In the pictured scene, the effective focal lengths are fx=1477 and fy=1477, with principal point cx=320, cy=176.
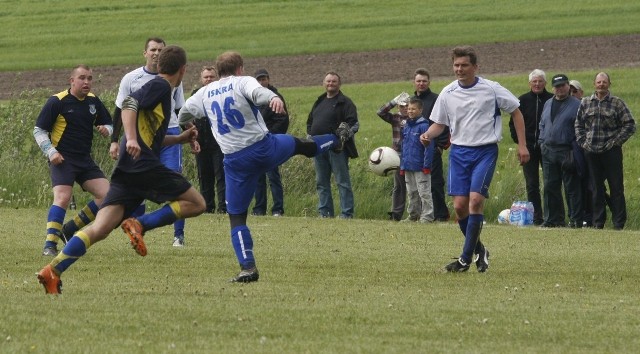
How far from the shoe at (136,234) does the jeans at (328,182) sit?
966 centimetres

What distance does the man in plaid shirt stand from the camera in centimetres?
1994

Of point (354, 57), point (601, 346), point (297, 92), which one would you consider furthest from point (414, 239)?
point (354, 57)

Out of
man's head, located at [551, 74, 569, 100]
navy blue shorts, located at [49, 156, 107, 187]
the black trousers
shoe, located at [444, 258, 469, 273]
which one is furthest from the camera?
man's head, located at [551, 74, 569, 100]

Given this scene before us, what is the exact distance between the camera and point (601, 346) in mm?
9086

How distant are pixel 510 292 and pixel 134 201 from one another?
3100mm

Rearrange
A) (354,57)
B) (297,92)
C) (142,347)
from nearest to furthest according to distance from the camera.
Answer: (142,347)
(297,92)
(354,57)

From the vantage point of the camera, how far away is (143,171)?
1162cm

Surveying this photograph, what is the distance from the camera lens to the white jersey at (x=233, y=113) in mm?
12234

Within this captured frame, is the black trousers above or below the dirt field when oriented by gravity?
above

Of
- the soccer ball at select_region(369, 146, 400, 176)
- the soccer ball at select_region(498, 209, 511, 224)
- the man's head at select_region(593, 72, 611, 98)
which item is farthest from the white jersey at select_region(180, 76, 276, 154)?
the soccer ball at select_region(369, 146, 400, 176)

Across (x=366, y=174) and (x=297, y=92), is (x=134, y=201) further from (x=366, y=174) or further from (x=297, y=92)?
(x=297, y=92)

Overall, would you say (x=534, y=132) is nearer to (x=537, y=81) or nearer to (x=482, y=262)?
(x=537, y=81)

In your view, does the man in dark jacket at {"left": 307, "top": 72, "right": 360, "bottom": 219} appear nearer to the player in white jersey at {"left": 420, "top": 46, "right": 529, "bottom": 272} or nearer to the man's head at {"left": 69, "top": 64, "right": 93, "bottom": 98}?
the man's head at {"left": 69, "top": 64, "right": 93, "bottom": 98}

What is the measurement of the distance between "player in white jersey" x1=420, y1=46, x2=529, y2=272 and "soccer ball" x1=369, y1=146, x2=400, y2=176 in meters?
8.46
